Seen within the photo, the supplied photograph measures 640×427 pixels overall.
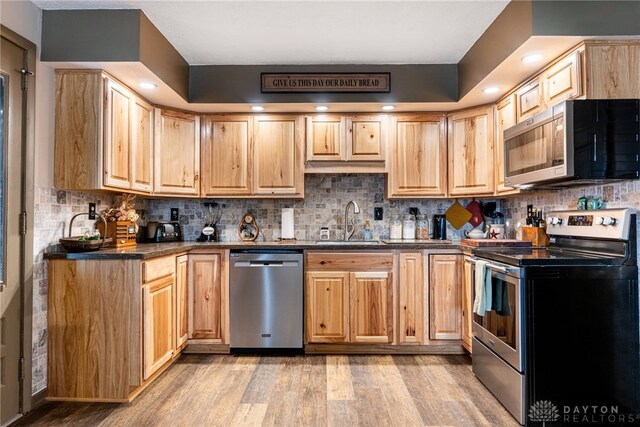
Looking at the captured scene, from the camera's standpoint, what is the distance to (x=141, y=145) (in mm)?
3076

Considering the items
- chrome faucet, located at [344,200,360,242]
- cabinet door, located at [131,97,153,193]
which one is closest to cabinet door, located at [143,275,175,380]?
cabinet door, located at [131,97,153,193]

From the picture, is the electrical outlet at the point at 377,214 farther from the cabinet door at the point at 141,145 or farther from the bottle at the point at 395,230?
the cabinet door at the point at 141,145

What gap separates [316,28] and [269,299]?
2.06m

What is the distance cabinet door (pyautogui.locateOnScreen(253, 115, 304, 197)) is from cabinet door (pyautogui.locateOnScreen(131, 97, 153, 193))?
0.86 metres

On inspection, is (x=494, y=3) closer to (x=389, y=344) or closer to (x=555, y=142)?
(x=555, y=142)

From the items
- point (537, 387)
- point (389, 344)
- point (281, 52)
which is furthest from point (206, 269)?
point (537, 387)

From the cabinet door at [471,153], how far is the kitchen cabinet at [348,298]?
0.94m

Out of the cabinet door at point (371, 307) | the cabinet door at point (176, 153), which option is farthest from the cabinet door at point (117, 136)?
the cabinet door at point (371, 307)

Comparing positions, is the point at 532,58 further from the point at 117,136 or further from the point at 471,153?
the point at 117,136

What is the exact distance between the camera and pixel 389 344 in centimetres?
325

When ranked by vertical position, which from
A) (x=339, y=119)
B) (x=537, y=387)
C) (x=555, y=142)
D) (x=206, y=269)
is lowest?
(x=537, y=387)

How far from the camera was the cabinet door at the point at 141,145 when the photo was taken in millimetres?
2953

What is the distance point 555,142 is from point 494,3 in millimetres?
904

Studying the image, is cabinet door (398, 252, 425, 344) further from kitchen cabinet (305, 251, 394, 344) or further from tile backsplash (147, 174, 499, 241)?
tile backsplash (147, 174, 499, 241)
